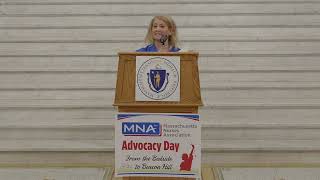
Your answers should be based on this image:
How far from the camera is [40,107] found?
630cm

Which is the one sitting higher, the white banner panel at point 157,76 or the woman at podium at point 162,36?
the woman at podium at point 162,36

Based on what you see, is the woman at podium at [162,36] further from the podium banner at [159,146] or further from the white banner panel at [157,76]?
the podium banner at [159,146]

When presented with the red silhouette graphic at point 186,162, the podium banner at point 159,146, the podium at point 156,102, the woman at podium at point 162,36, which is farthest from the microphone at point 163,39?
the red silhouette graphic at point 186,162

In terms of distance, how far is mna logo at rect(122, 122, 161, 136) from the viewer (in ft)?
11.0

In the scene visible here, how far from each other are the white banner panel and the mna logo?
7.9 inches

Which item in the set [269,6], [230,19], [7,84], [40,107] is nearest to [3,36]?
[7,84]

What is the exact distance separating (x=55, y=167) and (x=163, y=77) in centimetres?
227

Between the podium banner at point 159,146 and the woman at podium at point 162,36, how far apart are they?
60cm

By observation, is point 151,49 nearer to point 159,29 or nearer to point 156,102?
point 159,29

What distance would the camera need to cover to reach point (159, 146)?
338cm

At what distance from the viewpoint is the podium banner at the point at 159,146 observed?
3363mm

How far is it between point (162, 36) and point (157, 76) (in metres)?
0.47

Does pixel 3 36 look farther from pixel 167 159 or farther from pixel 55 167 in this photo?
pixel 167 159

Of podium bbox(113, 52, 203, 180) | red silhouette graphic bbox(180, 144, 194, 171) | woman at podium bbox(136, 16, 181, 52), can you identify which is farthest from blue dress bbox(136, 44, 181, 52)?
red silhouette graphic bbox(180, 144, 194, 171)
